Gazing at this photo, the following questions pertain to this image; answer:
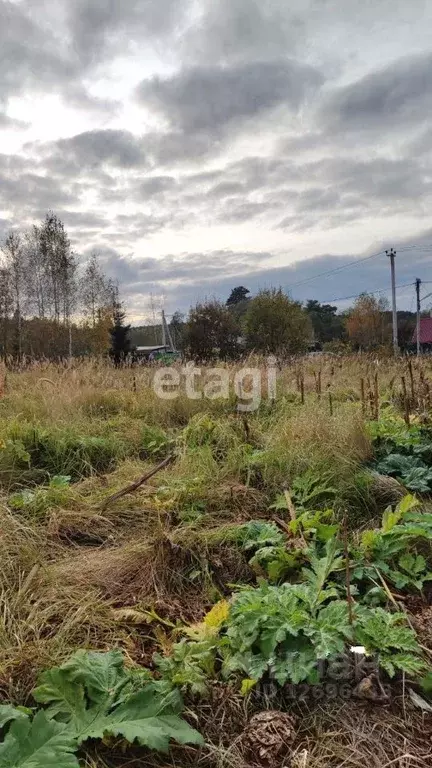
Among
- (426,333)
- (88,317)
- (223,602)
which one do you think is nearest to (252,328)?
(88,317)

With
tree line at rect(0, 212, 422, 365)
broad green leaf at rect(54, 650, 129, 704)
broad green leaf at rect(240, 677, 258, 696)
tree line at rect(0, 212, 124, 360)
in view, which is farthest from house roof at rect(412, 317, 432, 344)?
broad green leaf at rect(54, 650, 129, 704)

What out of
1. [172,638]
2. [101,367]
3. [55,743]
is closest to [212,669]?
[172,638]

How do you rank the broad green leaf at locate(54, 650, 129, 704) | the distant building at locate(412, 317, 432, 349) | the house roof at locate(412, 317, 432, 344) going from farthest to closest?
the house roof at locate(412, 317, 432, 344) < the distant building at locate(412, 317, 432, 349) < the broad green leaf at locate(54, 650, 129, 704)

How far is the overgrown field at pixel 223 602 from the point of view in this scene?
3.63ft

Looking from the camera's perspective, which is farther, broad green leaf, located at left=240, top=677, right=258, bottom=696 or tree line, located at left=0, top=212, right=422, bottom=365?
tree line, located at left=0, top=212, right=422, bottom=365

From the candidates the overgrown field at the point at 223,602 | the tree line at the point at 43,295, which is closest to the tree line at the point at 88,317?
the tree line at the point at 43,295

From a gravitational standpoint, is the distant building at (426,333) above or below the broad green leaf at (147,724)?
above

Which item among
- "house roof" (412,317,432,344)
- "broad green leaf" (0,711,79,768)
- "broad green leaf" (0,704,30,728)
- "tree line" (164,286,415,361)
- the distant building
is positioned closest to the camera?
"broad green leaf" (0,711,79,768)

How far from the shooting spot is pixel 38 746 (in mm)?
964

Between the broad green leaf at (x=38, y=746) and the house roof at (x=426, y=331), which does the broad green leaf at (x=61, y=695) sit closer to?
the broad green leaf at (x=38, y=746)

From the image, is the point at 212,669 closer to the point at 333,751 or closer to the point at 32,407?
the point at 333,751

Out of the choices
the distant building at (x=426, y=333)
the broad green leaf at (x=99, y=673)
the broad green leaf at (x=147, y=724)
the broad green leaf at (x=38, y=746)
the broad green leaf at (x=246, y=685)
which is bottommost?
the broad green leaf at (x=246, y=685)

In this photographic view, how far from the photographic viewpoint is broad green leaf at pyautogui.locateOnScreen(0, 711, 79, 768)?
931 millimetres

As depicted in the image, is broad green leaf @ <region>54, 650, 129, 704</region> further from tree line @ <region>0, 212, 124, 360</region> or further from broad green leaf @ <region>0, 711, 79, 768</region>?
tree line @ <region>0, 212, 124, 360</region>
